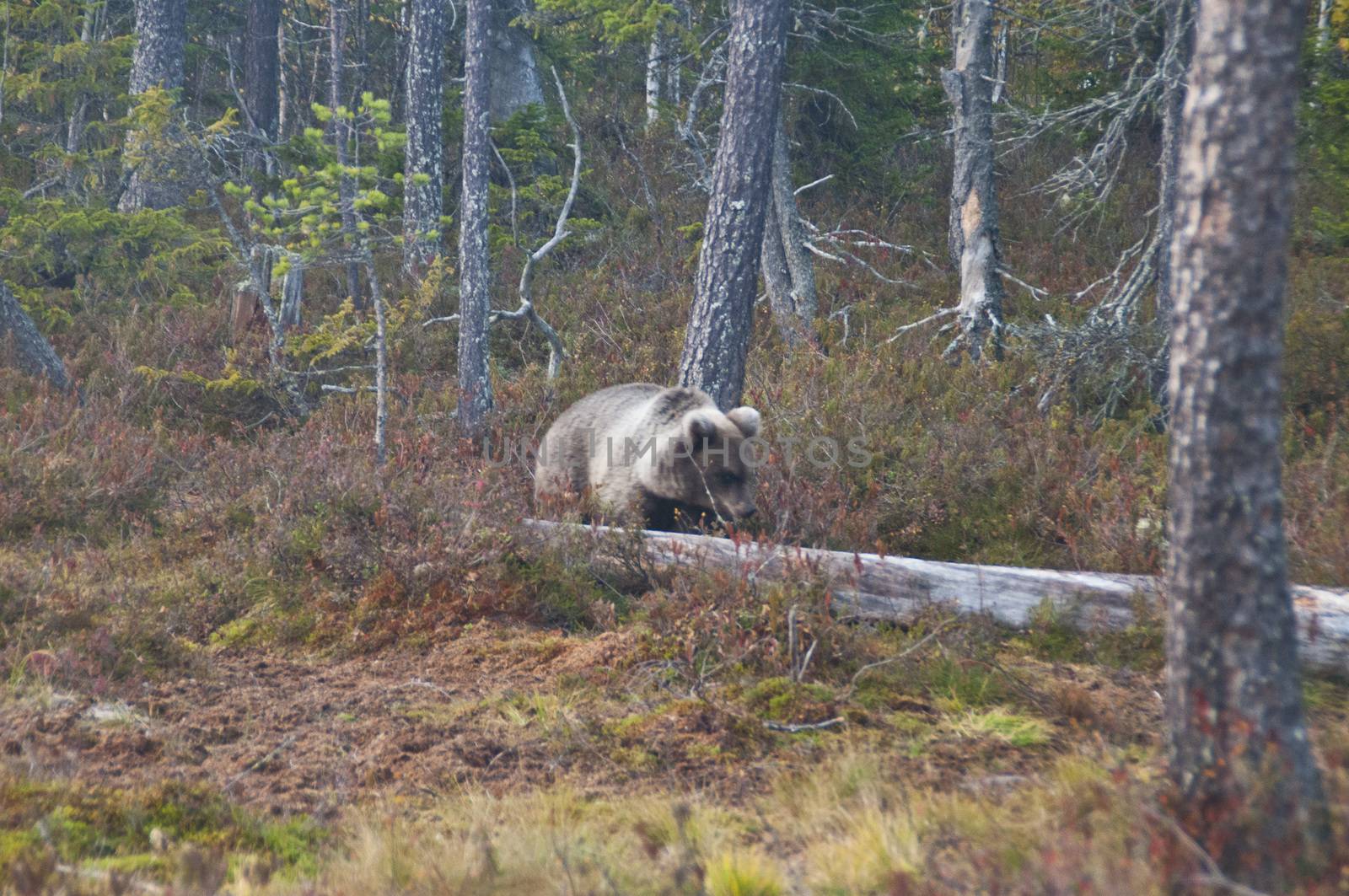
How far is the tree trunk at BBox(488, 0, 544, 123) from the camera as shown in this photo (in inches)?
754

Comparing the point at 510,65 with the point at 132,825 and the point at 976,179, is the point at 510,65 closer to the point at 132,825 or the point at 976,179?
the point at 976,179

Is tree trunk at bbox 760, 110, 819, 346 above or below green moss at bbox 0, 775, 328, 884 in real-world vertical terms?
above

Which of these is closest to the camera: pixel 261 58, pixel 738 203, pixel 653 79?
pixel 738 203

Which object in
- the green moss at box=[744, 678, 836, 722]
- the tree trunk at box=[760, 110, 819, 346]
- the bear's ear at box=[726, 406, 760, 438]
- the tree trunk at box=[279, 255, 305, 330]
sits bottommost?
the green moss at box=[744, 678, 836, 722]

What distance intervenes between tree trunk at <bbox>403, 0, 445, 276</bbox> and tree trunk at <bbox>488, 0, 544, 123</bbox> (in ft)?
12.1

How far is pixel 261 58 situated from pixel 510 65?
536 cm

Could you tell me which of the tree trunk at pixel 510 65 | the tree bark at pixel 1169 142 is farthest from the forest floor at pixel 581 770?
the tree trunk at pixel 510 65

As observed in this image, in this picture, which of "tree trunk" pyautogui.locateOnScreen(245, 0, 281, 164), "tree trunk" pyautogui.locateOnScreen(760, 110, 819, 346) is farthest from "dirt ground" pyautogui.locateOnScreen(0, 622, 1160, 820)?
"tree trunk" pyautogui.locateOnScreen(245, 0, 281, 164)

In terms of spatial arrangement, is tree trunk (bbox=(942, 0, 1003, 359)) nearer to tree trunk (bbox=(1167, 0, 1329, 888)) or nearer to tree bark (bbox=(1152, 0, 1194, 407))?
tree bark (bbox=(1152, 0, 1194, 407))

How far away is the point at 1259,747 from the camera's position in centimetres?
362

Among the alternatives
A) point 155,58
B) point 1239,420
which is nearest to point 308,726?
point 1239,420

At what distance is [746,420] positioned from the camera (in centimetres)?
886

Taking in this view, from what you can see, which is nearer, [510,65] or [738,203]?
[738,203]

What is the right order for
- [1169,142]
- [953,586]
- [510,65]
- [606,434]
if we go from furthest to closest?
[510,65] → [1169,142] → [606,434] → [953,586]
